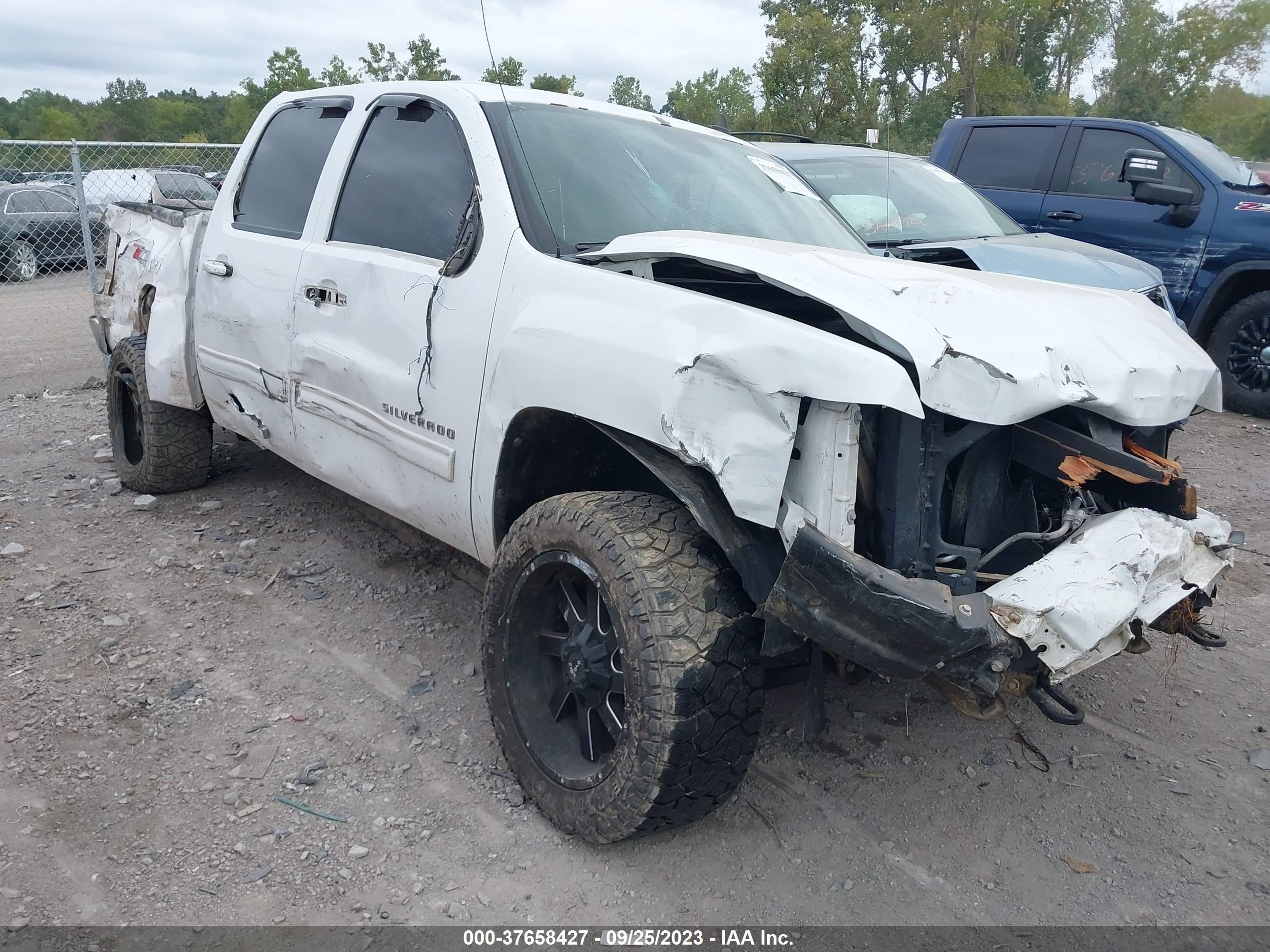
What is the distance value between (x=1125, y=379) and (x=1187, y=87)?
3653 centimetres

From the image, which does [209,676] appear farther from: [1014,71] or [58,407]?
[1014,71]

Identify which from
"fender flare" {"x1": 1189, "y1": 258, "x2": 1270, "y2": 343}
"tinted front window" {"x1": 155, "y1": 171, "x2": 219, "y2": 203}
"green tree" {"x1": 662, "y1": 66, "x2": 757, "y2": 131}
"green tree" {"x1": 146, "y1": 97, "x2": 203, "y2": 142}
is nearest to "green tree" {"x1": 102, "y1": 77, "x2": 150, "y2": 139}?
"green tree" {"x1": 146, "y1": 97, "x2": 203, "y2": 142}

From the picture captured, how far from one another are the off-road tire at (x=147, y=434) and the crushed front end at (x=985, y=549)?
12.7 ft

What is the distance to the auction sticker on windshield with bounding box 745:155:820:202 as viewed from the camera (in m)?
3.93

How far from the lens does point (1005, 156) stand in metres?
8.41

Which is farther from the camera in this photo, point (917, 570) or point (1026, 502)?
point (1026, 502)

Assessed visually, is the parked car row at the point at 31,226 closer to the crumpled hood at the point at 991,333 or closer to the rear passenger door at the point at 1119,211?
the rear passenger door at the point at 1119,211

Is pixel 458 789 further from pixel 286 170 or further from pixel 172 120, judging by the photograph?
pixel 172 120

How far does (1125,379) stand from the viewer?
7.89 feet

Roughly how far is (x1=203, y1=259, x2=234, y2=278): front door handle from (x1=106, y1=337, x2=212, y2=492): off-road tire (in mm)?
916

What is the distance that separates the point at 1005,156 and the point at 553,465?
6914mm

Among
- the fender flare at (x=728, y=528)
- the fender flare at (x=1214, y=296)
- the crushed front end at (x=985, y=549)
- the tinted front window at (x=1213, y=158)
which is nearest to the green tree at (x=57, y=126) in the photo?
the tinted front window at (x=1213, y=158)

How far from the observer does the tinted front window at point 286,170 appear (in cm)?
399

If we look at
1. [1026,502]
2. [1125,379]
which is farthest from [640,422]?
[1125,379]
